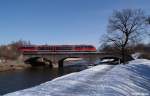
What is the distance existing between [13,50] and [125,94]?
4566 inches

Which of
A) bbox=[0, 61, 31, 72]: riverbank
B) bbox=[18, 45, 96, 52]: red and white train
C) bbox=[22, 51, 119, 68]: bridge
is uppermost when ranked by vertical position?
bbox=[18, 45, 96, 52]: red and white train

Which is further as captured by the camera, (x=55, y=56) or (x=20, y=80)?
(x=55, y=56)

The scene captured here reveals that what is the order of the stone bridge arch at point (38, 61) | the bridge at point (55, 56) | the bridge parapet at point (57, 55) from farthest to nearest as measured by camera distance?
the stone bridge arch at point (38, 61)
the bridge at point (55, 56)
the bridge parapet at point (57, 55)

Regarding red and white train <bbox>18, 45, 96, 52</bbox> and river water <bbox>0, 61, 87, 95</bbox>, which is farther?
red and white train <bbox>18, 45, 96, 52</bbox>

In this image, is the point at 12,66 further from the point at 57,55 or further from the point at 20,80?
the point at 20,80

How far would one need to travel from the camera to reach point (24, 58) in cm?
12569

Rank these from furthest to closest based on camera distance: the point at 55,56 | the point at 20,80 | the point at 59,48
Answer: the point at 59,48 < the point at 55,56 < the point at 20,80

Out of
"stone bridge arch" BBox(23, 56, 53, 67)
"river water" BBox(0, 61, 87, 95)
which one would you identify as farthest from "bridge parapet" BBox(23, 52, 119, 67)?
"river water" BBox(0, 61, 87, 95)

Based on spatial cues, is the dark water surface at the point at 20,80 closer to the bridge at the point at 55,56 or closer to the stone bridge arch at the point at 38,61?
the bridge at the point at 55,56

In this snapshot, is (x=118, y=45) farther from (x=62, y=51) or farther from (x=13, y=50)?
(x=13, y=50)

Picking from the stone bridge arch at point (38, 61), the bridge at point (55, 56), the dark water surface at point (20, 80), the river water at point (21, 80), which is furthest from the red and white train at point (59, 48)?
the dark water surface at point (20, 80)

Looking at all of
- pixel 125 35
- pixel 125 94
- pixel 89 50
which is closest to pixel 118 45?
pixel 125 35

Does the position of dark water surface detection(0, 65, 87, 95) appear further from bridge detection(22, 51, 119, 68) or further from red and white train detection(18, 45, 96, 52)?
red and white train detection(18, 45, 96, 52)

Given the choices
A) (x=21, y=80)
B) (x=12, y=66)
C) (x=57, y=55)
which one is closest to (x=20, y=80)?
(x=21, y=80)
